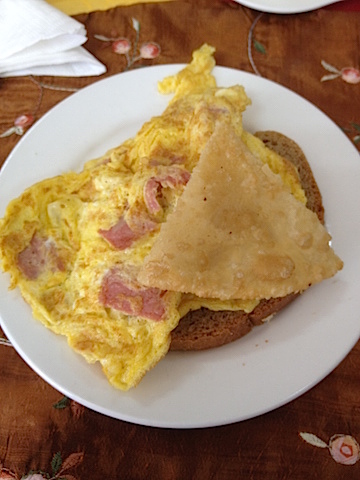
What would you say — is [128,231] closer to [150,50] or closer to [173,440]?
[173,440]

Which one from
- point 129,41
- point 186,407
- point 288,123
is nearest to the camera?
point 186,407

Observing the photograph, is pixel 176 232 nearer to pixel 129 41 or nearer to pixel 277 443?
pixel 277 443

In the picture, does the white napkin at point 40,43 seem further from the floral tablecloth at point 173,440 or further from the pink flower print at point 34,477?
the pink flower print at point 34,477

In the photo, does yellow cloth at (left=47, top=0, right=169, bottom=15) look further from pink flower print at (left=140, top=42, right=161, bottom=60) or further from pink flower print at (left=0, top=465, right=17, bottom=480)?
pink flower print at (left=0, top=465, right=17, bottom=480)

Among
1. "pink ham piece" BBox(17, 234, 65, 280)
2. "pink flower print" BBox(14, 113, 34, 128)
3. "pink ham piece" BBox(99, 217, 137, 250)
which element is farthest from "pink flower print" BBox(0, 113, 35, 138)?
"pink ham piece" BBox(99, 217, 137, 250)

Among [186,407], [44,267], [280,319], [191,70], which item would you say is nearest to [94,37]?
[191,70]

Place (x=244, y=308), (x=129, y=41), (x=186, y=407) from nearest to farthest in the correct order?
(x=186, y=407)
(x=244, y=308)
(x=129, y=41)
